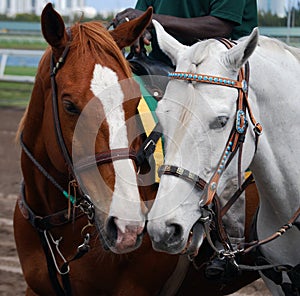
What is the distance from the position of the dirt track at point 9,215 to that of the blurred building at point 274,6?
344 centimetres

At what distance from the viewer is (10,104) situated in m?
13.5

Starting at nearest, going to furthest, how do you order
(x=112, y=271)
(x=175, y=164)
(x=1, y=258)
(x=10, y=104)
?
(x=175, y=164)
(x=112, y=271)
(x=1, y=258)
(x=10, y=104)

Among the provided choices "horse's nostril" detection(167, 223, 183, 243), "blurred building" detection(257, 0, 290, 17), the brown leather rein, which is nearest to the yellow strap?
the brown leather rein

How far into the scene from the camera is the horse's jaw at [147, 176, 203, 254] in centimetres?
265

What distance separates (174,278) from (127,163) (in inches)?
34.0

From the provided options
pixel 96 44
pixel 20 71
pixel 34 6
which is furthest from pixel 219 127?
pixel 34 6

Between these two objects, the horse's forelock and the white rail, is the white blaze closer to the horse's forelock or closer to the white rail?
the horse's forelock

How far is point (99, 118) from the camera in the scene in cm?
296

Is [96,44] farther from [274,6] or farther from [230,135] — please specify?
[274,6]

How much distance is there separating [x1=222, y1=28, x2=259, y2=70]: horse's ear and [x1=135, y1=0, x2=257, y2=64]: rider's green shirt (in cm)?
77

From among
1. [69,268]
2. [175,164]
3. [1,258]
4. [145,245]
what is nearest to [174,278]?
[145,245]

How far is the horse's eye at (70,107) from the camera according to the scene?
302cm

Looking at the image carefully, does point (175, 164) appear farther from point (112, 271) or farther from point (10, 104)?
point (10, 104)

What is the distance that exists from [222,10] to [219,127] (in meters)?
1.00
